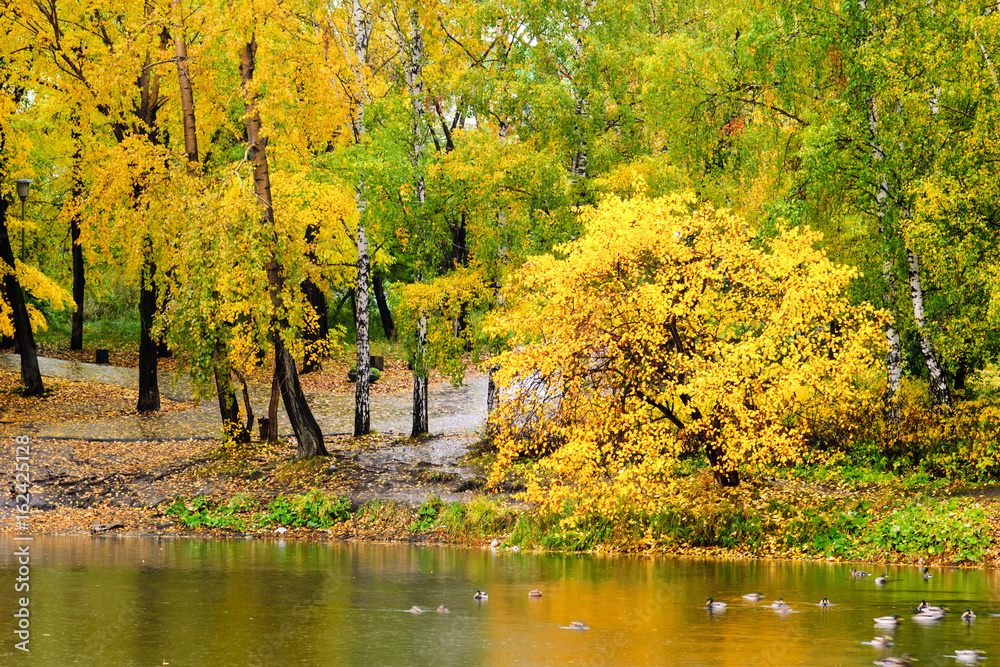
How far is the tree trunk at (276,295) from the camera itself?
74.3 feet

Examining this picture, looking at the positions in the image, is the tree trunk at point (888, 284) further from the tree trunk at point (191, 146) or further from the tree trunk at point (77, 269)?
the tree trunk at point (77, 269)

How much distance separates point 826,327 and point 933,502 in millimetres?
3589

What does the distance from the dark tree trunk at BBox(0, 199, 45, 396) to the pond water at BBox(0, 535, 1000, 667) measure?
15.6 metres

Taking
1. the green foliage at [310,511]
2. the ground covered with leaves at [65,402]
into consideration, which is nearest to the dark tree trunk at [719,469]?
the green foliage at [310,511]

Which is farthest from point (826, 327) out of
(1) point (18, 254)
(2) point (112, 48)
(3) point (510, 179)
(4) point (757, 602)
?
(1) point (18, 254)

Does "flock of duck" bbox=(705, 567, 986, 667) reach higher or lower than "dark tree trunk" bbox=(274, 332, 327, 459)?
lower

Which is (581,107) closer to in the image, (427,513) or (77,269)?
(427,513)

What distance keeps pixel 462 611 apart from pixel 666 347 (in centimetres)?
744

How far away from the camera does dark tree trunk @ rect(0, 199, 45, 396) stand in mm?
30438

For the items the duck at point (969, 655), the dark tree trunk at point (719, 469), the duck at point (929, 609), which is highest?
the dark tree trunk at point (719, 469)

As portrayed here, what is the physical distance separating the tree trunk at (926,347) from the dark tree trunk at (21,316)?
24294mm

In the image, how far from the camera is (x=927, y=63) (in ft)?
58.7

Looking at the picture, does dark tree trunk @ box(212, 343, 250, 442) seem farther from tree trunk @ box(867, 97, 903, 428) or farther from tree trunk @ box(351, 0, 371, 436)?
tree trunk @ box(867, 97, 903, 428)

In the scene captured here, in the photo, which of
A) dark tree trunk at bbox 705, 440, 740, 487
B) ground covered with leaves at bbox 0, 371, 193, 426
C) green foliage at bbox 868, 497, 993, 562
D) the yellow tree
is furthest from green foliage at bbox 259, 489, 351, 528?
ground covered with leaves at bbox 0, 371, 193, 426
